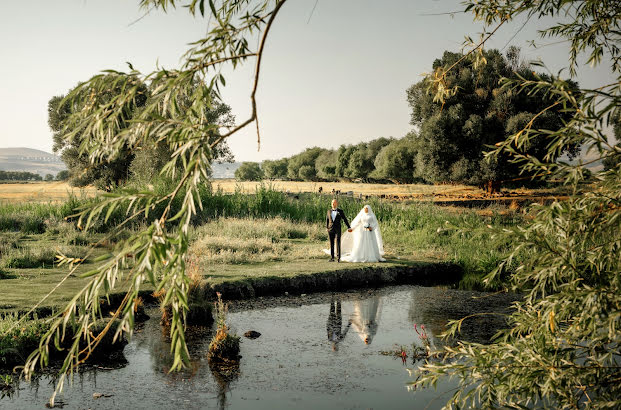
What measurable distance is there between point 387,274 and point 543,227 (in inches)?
425

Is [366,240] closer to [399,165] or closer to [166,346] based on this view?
[166,346]

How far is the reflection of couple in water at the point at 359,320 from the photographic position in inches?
396

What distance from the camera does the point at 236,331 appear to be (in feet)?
32.8

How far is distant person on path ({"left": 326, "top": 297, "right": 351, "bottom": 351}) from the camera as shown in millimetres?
9844

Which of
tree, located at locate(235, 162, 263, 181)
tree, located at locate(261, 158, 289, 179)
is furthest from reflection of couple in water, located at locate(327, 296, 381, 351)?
tree, located at locate(261, 158, 289, 179)

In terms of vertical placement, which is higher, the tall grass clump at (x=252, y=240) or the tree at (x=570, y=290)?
the tree at (x=570, y=290)

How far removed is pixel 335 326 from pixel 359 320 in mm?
678

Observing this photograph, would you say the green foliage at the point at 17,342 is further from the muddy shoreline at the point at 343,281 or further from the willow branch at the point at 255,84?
the willow branch at the point at 255,84

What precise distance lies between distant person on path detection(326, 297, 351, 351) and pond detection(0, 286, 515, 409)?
19 millimetres

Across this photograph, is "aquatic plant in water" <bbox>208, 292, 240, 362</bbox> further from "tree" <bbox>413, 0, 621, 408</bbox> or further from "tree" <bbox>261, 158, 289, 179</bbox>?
"tree" <bbox>261, 158, 289, 179</bbox>

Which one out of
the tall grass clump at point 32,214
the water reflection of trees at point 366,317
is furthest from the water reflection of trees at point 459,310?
the tall grass clump at point 32,214

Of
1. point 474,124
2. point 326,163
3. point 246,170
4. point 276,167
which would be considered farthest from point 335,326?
point 276,167

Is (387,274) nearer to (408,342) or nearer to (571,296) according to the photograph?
(408,342)

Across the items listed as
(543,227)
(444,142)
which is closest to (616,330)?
(543,227)
